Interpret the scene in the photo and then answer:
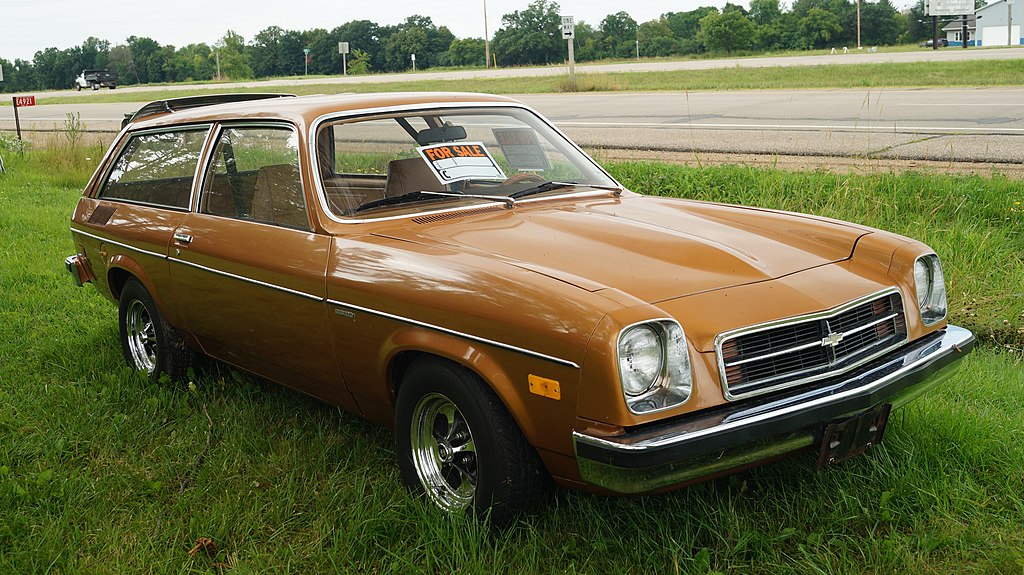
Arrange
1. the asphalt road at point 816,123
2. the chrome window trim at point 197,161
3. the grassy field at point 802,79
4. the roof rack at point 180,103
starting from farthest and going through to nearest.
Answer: the grassy field at point 802,79 → the asphalt road at point 816,123 → the roof rack at point 180,103 → the chrome window trim at point 197,161

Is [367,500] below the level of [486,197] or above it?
below

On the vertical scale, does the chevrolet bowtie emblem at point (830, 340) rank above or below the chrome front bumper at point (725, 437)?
above

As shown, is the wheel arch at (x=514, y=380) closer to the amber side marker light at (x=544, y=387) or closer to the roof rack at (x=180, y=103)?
the amber side marker light at (x=544, y=387)

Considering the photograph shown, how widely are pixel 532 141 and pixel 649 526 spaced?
2014mm

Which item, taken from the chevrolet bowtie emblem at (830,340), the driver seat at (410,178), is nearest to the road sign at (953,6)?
the driver seat at (410,178)

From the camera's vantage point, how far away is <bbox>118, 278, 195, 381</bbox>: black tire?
4859 mm

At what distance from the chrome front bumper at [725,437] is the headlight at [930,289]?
517mm

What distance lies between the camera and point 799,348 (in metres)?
2.96

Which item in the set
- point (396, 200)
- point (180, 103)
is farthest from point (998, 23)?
point (396, 200)

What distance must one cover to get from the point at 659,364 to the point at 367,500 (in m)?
1.34

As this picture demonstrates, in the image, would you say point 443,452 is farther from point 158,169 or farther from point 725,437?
point 158,169

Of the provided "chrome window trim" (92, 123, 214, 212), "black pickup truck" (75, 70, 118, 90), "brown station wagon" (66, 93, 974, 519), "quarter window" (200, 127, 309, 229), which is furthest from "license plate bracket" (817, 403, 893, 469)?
"black pickup truck" (75, 70, 118, 90)

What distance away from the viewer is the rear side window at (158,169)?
187 inches

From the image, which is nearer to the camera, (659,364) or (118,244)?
(659,364)
